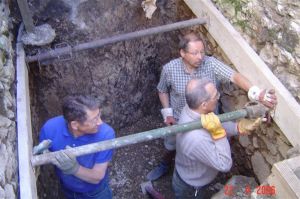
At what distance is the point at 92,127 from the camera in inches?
109

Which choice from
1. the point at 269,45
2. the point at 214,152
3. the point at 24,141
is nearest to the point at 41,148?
the point at 24,141

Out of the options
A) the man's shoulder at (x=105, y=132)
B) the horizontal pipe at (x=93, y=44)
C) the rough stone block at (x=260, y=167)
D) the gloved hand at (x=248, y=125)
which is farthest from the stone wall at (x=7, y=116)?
the rough stone block at (x=260, y=167)

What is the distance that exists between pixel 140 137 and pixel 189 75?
1102 mm

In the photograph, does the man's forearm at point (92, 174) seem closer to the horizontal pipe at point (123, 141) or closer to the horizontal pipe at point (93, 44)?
the horizontal pipe at point (123, 141)

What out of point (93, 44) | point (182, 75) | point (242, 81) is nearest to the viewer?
point (242, 81)

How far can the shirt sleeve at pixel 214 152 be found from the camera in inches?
112

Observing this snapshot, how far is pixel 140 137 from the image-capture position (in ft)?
8.61

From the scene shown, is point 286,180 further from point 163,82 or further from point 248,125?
point 163,82

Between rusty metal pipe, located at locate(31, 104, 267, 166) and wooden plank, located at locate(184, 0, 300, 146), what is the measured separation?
18 centimetres

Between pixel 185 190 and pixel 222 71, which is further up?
pixel 222 71

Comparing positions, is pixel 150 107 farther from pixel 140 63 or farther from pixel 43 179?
pixel 43 179

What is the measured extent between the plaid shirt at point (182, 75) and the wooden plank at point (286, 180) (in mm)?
1175

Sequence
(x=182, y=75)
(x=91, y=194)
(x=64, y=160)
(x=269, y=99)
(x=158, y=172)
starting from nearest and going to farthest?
1. (x=64, y=160)
2. (x=269, y=99)
3. (x=91, y=194)
4. (x=182, y=75)
5. (x=158, y=172)

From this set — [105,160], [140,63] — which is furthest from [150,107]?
[105,160]
